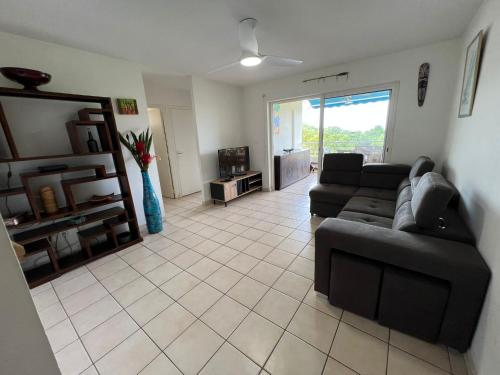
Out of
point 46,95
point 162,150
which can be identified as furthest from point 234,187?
point 46,95

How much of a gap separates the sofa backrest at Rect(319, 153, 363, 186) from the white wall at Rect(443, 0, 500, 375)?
47.6 inches

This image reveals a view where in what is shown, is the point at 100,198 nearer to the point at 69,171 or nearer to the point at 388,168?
the point at 69,171

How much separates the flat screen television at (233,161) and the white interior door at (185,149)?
90 cm

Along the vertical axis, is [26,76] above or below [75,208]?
above

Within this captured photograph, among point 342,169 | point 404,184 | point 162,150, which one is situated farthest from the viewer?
point 162,150

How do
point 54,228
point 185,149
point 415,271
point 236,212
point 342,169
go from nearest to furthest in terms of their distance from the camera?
point 415,271, point 54,228, point 342,169, point 236,212, point 185,149

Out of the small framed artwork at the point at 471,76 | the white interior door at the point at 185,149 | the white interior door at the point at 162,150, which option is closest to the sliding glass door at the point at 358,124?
the small framed artwork at the point at 471,76

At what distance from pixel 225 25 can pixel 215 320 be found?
2.74 m

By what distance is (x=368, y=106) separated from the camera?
3611mm

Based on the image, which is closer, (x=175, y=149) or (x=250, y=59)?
(x=250, y=59)

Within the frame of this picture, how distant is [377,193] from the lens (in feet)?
9.50

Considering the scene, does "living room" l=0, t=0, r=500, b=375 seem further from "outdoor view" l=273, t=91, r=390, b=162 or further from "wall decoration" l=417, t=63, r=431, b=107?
"outdoor view" l=273, t=91, r=390, b=162

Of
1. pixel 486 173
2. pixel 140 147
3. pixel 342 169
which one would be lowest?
pixel 342 169

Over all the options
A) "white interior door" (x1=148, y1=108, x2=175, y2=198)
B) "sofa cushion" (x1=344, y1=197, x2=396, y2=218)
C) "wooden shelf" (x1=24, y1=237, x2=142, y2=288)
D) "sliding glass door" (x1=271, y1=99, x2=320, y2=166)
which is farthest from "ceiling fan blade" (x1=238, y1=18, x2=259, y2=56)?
"white interior door" (x1=148, y1=108, x2=175, y2=198)
